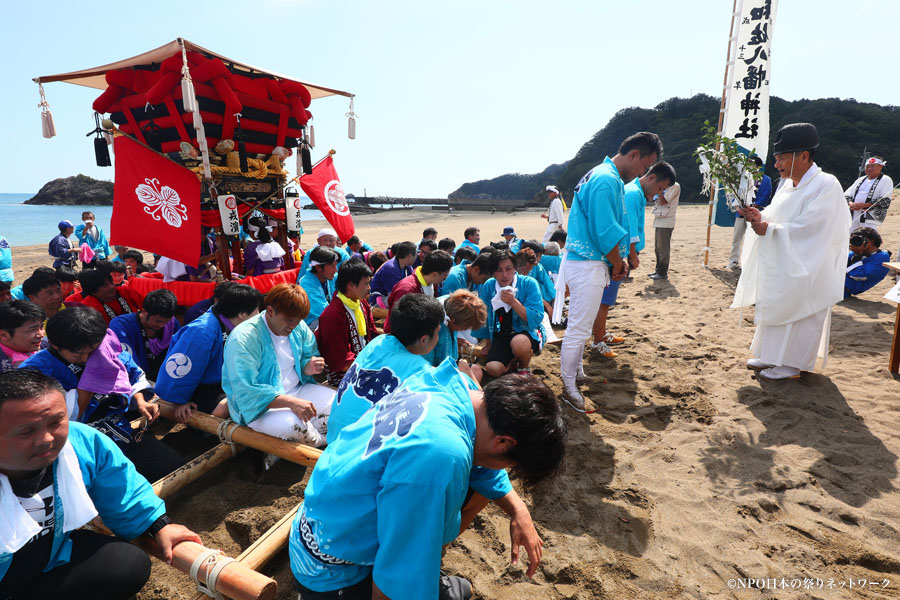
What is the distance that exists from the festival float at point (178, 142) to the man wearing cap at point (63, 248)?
179 inches

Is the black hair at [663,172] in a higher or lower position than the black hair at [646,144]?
lower

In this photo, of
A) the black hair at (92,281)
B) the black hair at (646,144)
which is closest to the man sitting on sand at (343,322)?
the black hair at (92,281)

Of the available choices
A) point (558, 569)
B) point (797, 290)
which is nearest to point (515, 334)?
point (558, 569)

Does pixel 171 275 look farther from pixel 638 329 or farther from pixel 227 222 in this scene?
pixel 638 329

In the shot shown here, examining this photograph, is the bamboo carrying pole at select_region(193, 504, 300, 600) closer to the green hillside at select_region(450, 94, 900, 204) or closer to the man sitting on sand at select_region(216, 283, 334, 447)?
the man sitting on sand at select_region(216, 283, 334, 447)

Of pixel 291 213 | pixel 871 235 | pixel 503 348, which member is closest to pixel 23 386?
pixel 503 348

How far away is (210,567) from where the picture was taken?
1688 mm

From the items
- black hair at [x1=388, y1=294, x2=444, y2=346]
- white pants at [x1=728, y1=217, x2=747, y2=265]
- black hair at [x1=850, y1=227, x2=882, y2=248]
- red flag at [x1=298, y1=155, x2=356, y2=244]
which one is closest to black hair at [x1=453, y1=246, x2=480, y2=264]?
red flag at [x1=298, y1=155, x2=356, y2=244]

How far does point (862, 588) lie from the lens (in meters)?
1.99

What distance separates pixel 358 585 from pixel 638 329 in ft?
16.4

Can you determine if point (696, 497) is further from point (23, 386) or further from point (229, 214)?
point (229, 214)

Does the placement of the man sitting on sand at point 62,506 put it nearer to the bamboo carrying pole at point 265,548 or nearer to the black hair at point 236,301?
the bamboo carrying pole at point 265,548

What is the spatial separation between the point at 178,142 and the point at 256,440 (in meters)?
3.78

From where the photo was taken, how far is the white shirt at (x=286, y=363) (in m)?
3.17
